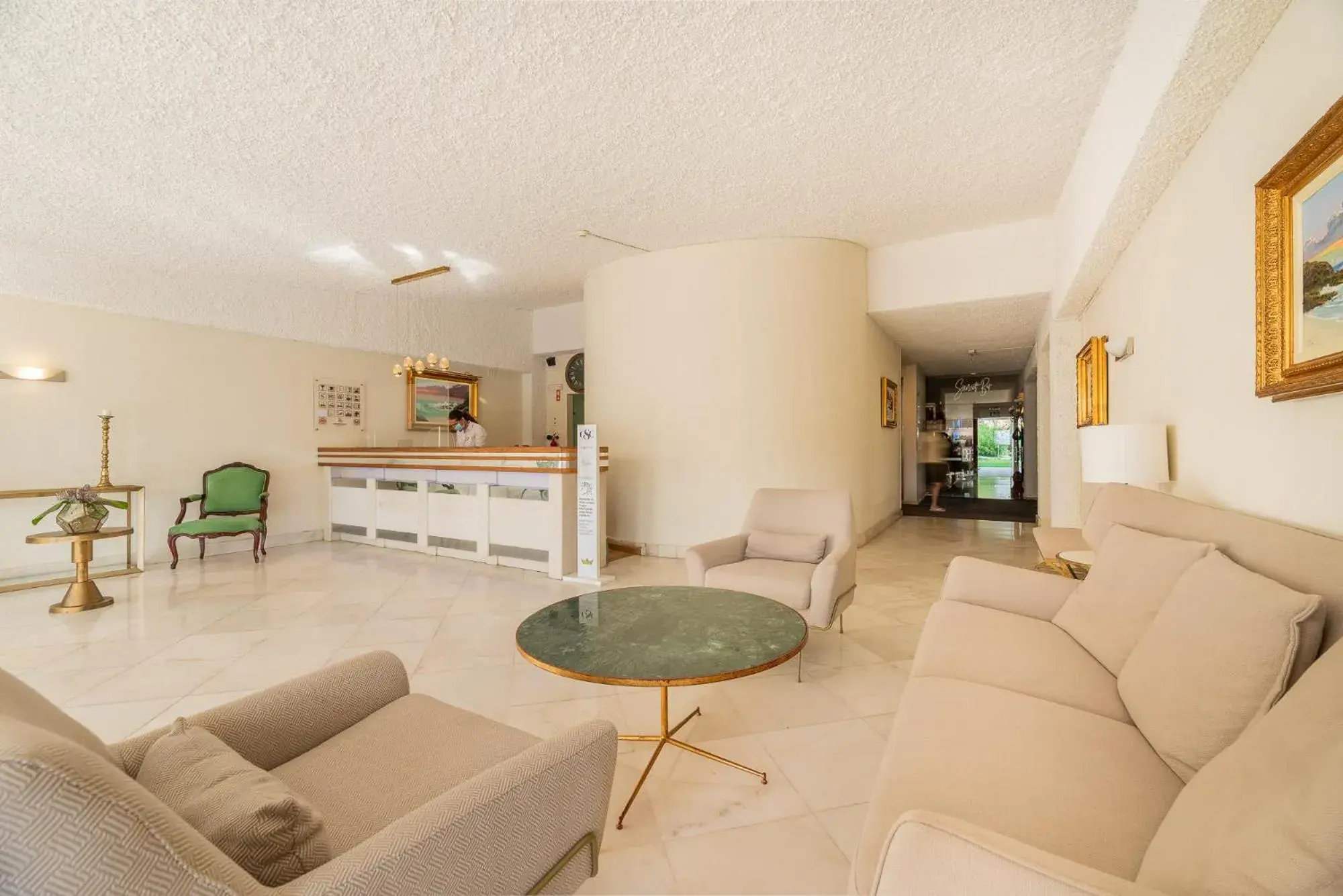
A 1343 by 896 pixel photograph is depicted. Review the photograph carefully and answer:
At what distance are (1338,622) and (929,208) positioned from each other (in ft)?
15.1

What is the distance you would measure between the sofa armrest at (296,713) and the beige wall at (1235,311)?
2673mm

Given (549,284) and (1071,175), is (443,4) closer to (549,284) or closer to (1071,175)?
(1071,175)

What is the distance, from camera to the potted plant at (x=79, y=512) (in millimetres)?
4285

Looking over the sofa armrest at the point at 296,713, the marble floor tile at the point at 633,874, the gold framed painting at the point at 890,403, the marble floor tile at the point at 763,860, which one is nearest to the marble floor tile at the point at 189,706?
the sofa armrest at the point at 296,713

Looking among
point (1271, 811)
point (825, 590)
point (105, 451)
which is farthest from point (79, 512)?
point (1271, 811)

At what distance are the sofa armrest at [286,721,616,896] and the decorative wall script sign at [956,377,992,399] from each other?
45.1 feet

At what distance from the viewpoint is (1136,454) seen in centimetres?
268

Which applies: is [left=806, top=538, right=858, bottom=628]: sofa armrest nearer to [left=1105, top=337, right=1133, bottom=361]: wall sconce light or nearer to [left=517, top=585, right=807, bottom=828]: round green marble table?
[left=517, top=585, right=807, bottom=828]: round green marble table

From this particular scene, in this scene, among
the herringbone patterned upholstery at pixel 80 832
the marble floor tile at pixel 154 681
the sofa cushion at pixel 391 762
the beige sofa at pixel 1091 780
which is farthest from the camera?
the marble floor tile at pixel 154 681

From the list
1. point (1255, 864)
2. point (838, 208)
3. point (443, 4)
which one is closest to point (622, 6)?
point (443, 4)

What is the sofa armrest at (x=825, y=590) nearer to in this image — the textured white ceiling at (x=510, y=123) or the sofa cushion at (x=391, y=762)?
the sofa cushion at (x=391, y=762)

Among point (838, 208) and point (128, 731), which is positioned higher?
point (838, 208)

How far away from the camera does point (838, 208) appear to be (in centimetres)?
491

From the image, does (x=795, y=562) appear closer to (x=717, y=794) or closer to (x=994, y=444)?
(x=717, y=794)
